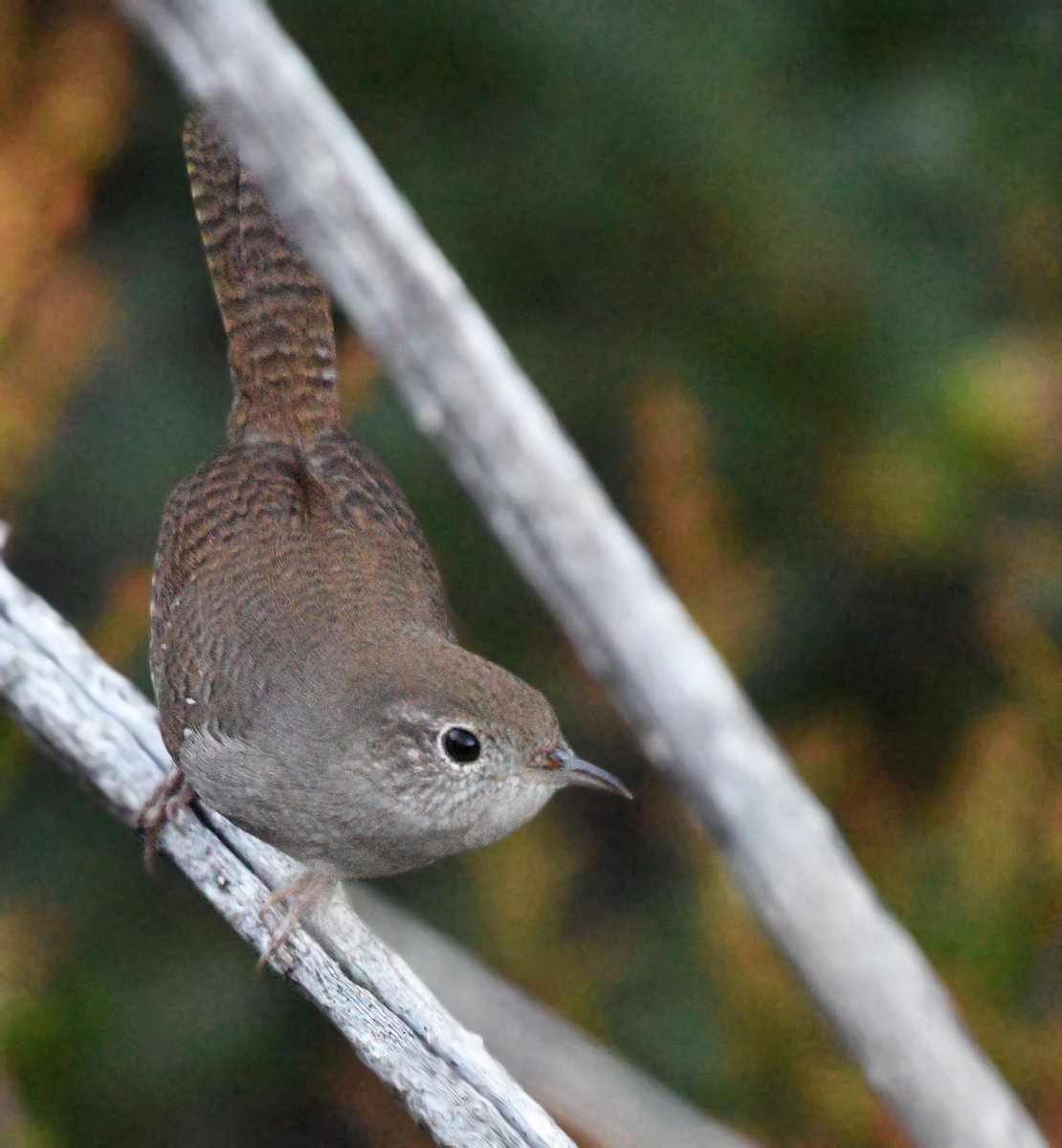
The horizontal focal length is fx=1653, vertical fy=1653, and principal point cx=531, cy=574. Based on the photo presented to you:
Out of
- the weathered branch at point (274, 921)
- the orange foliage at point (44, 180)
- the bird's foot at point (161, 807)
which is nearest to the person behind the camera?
the weathered branch at point (274, 921)

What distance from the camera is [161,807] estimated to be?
2.70m

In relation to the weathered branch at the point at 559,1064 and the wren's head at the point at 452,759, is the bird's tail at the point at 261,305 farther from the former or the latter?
the weathered branch at the point at 559,1064

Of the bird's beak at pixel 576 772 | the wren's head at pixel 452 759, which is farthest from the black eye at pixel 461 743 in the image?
the bird's beak at pixel 576 772

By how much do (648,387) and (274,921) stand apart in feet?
6.95

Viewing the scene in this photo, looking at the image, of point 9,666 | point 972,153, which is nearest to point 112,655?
point 9,666

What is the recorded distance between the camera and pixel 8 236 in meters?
3.33

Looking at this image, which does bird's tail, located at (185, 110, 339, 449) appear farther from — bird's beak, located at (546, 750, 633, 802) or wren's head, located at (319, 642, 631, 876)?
bird's beak, located at (546, 750, 633, 802)

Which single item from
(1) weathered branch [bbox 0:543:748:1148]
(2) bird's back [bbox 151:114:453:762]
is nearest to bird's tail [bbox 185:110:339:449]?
(2) bird's back [bbox 151:114:453:762]

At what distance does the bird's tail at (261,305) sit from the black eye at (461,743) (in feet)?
2.51

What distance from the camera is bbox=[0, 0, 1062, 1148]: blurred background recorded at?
3844 mm

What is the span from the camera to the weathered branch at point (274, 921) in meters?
2.21

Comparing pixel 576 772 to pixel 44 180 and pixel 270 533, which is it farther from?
pixel 44 180

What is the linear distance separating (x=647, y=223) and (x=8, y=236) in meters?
1.72

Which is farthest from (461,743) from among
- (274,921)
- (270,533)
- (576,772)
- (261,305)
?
(261,305)
